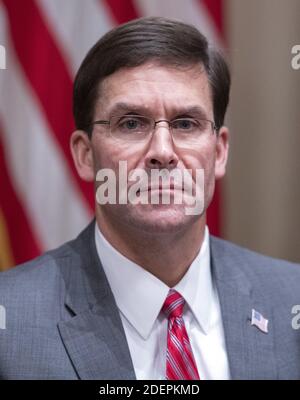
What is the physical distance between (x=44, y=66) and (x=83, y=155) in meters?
0.62

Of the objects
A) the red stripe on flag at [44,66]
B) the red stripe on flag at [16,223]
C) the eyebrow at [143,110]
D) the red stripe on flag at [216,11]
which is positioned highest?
the red stripe on flag at [216,11]

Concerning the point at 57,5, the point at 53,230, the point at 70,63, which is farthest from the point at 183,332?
the point at 57,5

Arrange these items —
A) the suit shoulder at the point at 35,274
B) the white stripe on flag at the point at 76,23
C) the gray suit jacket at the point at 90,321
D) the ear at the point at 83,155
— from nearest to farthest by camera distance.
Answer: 1. the gray suit jacket at the point at 90,321
2. the suit shoulder at the point at 35,274
3. the ear at the point at 83,155
4. the white stripe on flag at the point at 76,23

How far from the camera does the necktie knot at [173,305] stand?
1.21 m

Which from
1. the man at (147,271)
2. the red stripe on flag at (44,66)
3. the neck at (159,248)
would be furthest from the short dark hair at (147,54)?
the red stripe on flag at (44,66)

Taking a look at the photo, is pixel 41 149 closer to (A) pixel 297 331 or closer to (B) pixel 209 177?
(B) pixel 209 177

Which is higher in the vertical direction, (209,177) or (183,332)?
(209,177)

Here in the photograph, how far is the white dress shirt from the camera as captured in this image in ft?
3.87

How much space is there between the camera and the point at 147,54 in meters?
1.21

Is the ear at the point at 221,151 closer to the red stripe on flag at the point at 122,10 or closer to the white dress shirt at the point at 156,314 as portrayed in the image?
the white dress shirt at the point at 156,314

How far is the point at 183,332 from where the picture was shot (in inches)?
46.9

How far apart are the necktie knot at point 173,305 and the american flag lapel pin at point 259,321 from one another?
159 millimetres

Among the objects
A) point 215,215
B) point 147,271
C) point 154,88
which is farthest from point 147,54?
point 215,215

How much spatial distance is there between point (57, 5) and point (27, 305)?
3.41ft
